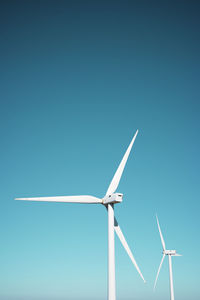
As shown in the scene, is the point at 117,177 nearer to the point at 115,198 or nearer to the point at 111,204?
the point at 111,204

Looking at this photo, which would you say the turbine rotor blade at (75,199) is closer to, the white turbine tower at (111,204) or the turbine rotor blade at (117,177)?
the white turbine tower at (111,204)

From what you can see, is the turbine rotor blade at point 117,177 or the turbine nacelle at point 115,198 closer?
the turbine nacelle at point 115,198

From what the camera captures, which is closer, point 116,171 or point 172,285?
point 116,171

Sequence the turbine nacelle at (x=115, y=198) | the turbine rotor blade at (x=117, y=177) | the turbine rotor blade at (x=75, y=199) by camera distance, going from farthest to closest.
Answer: the turbine rotor blade at (x=117, y=177) → the turbine rotor blade at (x=75, y=199) → the turbine nacelle at (x=115, y=198)

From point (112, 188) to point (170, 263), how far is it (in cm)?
4782

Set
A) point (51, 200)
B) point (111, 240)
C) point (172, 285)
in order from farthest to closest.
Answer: point (172, 285) → point (51, 200) → point (111, 240)

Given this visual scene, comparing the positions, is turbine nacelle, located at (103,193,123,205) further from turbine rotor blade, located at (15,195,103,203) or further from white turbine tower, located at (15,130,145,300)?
turbine rotor blade, located at (15,195,103,203)

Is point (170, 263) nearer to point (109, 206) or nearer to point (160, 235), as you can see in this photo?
point (160, 235)

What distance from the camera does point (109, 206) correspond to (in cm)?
3278

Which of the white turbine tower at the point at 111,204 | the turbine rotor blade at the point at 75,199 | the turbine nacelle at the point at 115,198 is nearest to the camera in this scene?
the white turbine tower at the point at 111,204

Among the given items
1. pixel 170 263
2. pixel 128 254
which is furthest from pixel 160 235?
pixel 128 254

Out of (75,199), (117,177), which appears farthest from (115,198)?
(75,199)

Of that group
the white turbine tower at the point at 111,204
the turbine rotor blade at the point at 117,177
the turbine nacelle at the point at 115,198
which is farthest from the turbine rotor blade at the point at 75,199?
the turbine nacelle at the point at 115,198

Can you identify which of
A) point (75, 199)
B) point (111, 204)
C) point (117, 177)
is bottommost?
point (111, 204)
